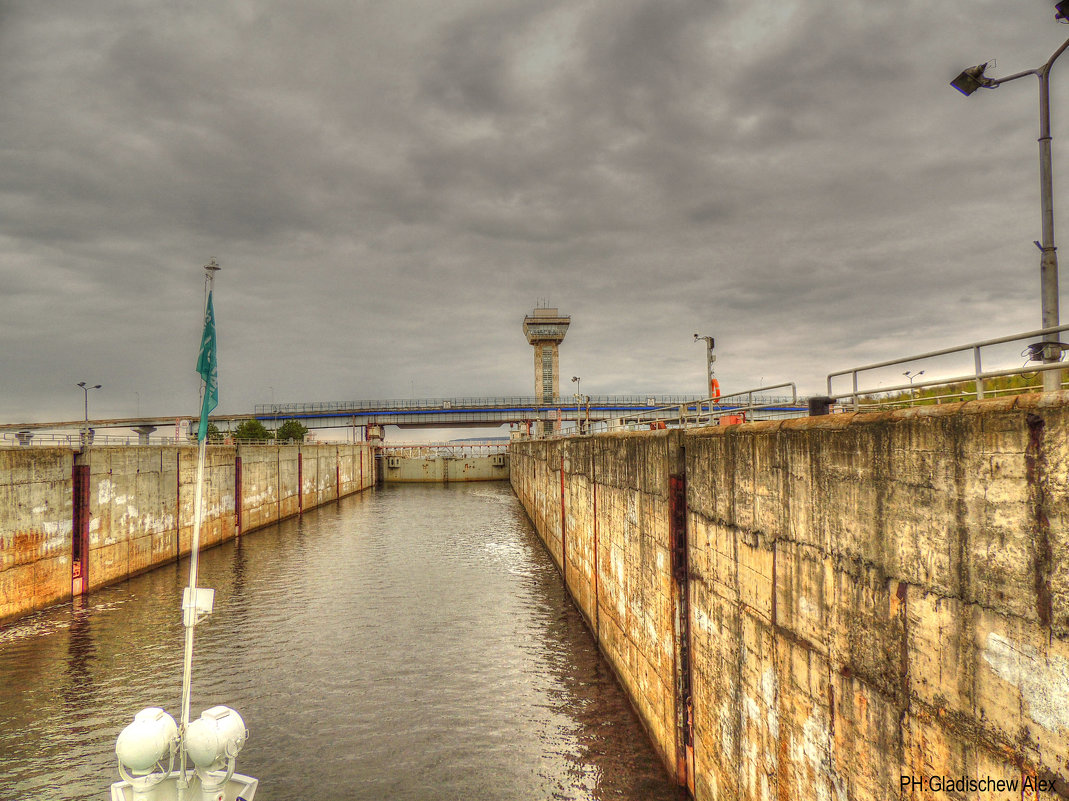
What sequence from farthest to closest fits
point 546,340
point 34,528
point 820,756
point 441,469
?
point 546,340, point 441,469, point 34,528, point 820,756

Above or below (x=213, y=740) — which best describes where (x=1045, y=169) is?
above

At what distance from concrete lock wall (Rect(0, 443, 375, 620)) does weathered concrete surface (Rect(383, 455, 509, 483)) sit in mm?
57577

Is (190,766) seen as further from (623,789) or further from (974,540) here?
(974,540)

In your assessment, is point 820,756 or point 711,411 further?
point 711,411

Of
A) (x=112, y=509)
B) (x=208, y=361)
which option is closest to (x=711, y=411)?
(x=208, y=361)

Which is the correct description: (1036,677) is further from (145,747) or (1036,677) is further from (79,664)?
(79,664)

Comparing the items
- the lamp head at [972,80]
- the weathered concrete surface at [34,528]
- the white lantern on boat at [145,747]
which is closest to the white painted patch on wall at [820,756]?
the white lantern on boat at [145,747]

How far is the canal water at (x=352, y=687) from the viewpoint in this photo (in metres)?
12.8

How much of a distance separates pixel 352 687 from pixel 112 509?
1952 cm

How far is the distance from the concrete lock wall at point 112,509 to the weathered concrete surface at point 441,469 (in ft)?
189

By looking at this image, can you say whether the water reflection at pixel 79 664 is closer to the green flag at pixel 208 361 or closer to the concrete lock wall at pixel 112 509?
the concrete lock wall at pixel 112 509

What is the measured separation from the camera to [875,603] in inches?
222

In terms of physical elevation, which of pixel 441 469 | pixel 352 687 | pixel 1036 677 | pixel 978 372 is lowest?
pixel 441 469

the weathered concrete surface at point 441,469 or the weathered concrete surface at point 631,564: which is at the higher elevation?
the weathered concrete surface at point 631,564
